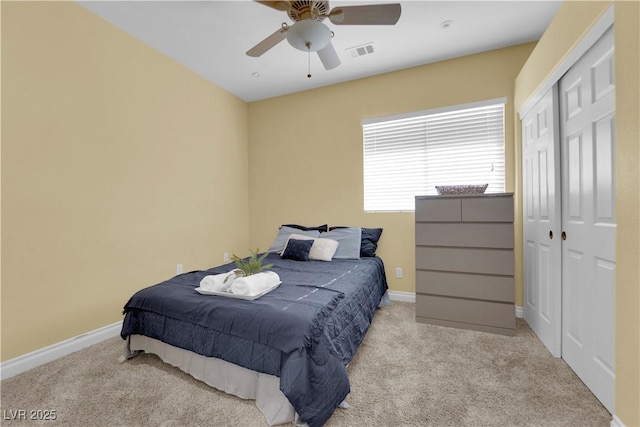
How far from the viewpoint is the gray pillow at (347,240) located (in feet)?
9.94

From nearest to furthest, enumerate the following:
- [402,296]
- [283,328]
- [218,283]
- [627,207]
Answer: [627,207], [283,328], [218,283], [402,296]

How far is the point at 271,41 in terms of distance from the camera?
1.96 m

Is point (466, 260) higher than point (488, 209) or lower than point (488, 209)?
lower

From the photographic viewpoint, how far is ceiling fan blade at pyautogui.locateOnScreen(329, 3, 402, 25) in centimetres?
164

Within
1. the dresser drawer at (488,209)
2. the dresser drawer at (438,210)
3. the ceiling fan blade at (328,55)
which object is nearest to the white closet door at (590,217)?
the dresser drawer at (488,209)

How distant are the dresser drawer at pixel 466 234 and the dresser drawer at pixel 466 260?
0.05m

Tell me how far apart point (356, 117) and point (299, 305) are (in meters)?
2.63

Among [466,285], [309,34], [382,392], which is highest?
[309,34]

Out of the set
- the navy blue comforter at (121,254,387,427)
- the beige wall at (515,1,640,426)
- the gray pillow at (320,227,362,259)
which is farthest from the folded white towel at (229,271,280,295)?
the beige wall at (515,1,640,426)

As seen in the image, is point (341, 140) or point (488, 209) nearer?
point (488, 209)

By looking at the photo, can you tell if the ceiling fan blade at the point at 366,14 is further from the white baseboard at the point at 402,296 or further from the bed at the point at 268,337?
the white baseboard at the point at 402,296

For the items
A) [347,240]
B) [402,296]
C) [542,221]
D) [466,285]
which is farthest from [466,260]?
[347,240]

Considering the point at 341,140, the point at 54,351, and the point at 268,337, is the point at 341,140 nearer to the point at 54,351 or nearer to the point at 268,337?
the point at 268,337

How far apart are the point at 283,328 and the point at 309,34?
5.72ft
